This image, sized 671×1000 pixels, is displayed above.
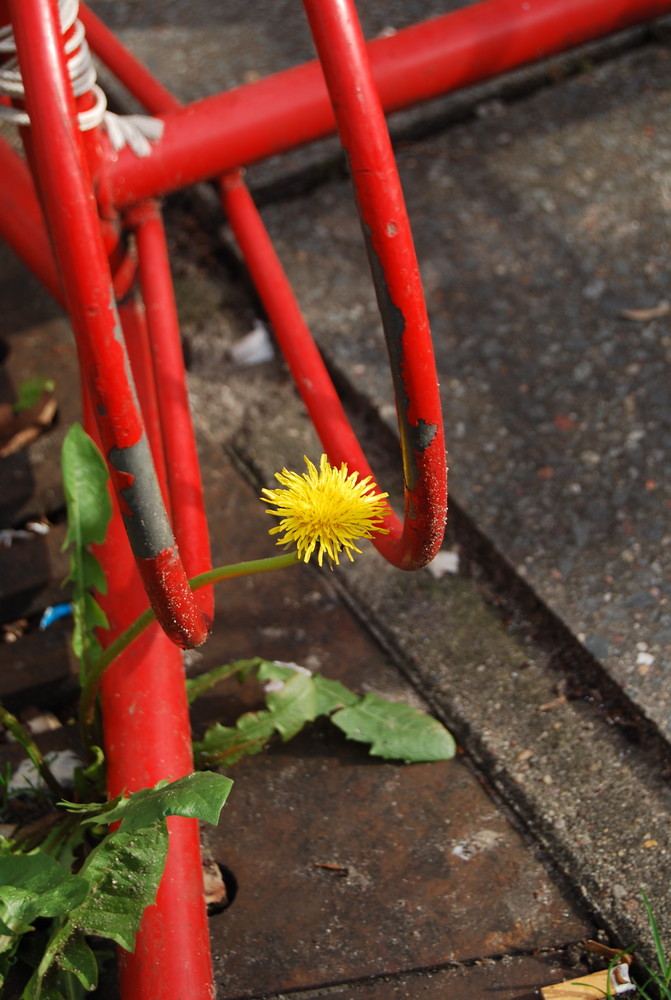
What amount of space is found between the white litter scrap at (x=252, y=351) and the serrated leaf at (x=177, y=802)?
1180 millimetres

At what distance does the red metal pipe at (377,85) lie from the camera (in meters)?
1.92

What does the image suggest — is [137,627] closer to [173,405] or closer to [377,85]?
[173,405]

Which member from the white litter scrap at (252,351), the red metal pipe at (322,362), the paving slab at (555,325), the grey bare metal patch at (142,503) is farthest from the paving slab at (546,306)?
the grey bare metal patch at (142,503)

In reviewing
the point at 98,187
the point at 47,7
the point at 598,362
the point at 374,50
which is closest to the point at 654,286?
the point at 598,362

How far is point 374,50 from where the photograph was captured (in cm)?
201

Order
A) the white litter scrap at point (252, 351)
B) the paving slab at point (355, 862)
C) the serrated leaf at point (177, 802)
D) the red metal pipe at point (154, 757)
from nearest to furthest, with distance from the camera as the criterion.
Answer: the serrated leaf at point (177, 802) < the red metal pipe at point (154, 757) < the paving slab at point (355, 862) < the white litter scrap at point (252, 351)

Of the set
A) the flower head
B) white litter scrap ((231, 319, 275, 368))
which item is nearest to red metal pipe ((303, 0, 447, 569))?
the flower head

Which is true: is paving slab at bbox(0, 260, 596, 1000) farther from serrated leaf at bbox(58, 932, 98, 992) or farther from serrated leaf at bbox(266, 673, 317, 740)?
serrated leaf at bbox(58, 932, 98, 992)

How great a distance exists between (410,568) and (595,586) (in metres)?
0.61

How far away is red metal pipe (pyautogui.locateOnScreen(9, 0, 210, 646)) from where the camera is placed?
105 centimetres

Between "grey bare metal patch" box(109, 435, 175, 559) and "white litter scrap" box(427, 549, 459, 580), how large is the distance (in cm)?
86

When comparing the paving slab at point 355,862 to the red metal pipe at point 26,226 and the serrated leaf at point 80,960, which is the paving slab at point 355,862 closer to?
the serrated leaf at point 80,960

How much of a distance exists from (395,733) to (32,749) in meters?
0.54

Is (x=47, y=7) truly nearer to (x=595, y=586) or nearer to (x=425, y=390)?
(x=425, y=390)
